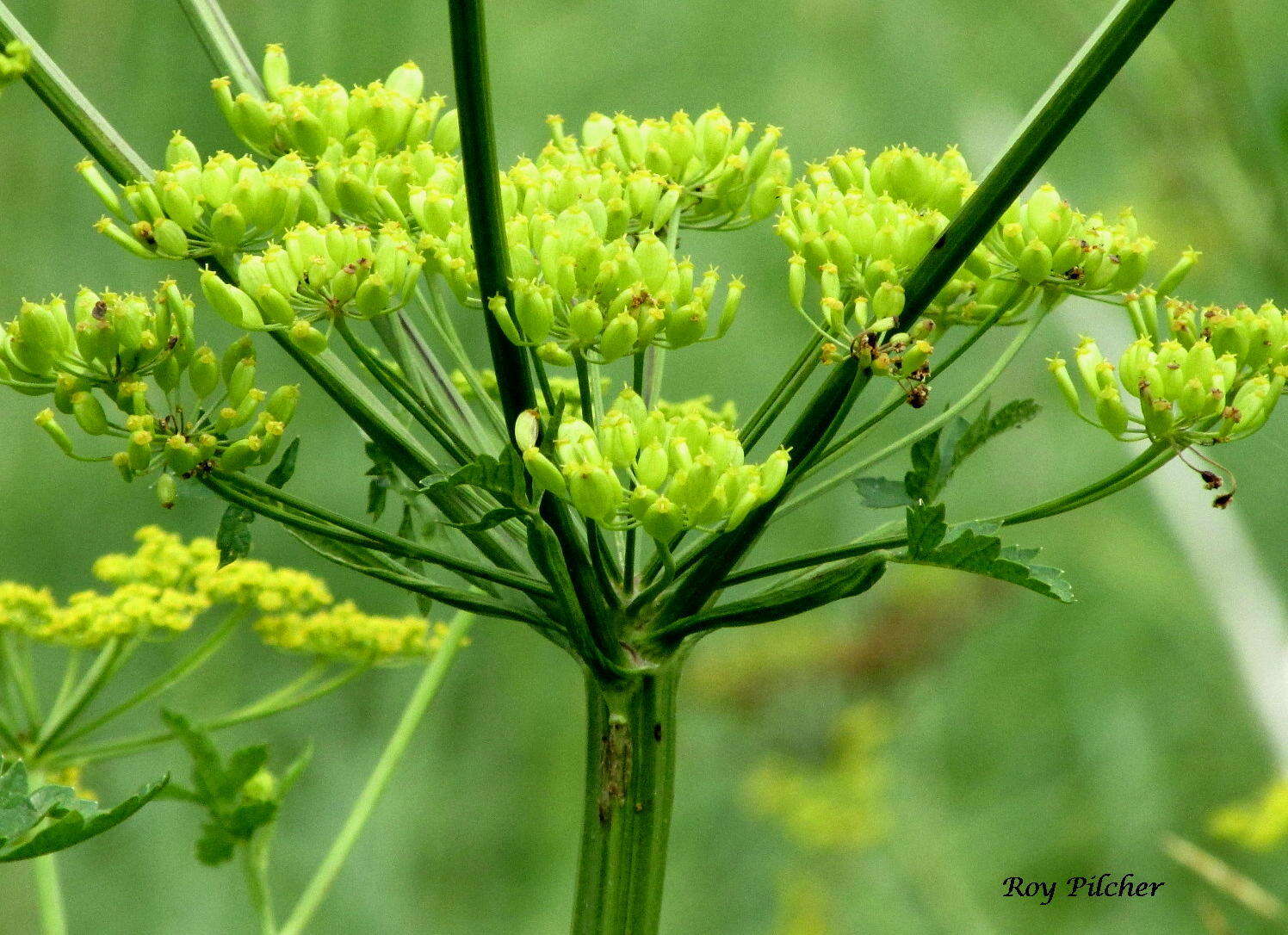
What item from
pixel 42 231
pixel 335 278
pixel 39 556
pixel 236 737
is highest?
pixel 42 231

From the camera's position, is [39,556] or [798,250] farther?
[39,556]

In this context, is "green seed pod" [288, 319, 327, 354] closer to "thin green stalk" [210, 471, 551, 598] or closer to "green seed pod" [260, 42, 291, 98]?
"thin green stalk" [210, 471, 551, 598]

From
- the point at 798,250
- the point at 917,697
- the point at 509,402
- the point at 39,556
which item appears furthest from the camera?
the point at 917,697

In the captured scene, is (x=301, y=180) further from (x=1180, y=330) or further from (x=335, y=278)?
(x=1180, y=330)

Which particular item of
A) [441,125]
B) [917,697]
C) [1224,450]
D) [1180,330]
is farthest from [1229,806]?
[441,125]

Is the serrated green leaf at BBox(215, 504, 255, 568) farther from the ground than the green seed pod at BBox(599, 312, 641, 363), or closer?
closer

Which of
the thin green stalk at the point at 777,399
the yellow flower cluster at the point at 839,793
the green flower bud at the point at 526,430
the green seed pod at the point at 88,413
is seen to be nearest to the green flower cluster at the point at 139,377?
the green seed pod at the point at 88,413

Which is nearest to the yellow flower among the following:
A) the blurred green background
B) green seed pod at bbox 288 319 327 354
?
green seed pod at bbox 288 319 327 354
